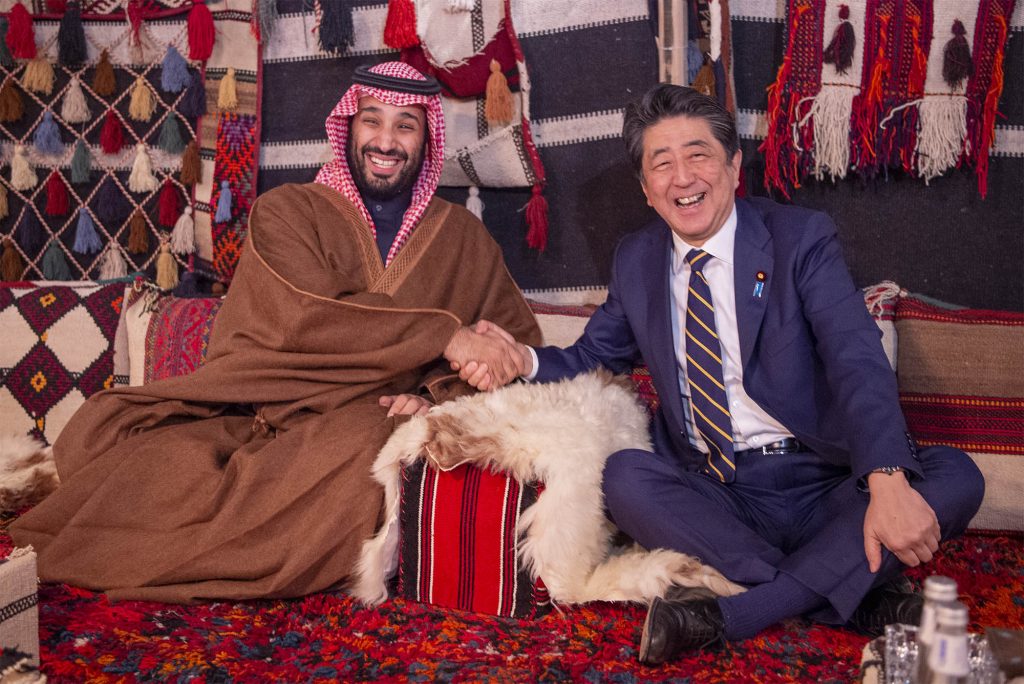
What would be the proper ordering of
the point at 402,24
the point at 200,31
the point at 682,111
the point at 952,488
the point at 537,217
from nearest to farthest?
the point at 952,488
the point at 682,111
the point at 402,24
the point at 537,217
the point at 200,31

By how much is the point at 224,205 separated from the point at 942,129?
8.29 feet

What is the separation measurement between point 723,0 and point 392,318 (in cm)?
152

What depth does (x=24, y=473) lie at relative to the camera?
295 cm

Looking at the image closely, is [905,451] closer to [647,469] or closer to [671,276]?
[647,469]

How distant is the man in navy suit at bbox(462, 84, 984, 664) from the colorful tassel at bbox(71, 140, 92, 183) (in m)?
2.07

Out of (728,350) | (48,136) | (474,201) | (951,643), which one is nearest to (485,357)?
(728,350)

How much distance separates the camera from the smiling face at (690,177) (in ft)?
7.85

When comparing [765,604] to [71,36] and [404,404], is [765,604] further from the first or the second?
[71,36]

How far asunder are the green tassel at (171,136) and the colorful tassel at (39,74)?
0.50m

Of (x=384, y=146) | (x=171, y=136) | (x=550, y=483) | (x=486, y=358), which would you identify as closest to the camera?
(x=550, y=483)

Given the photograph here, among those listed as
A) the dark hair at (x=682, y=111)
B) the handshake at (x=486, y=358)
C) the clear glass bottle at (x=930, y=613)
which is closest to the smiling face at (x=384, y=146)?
the handshake at (x=486, y=358)

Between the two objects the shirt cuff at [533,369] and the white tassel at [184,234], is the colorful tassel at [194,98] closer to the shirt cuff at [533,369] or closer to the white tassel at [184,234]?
the white tassel at [184,234]

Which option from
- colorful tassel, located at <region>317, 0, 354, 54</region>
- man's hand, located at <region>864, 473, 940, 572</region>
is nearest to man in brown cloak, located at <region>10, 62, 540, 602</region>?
colorful tassel, located at <region>317, 0, 354, 54</region>

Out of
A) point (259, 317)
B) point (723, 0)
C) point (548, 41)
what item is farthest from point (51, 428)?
point (723, 0)
